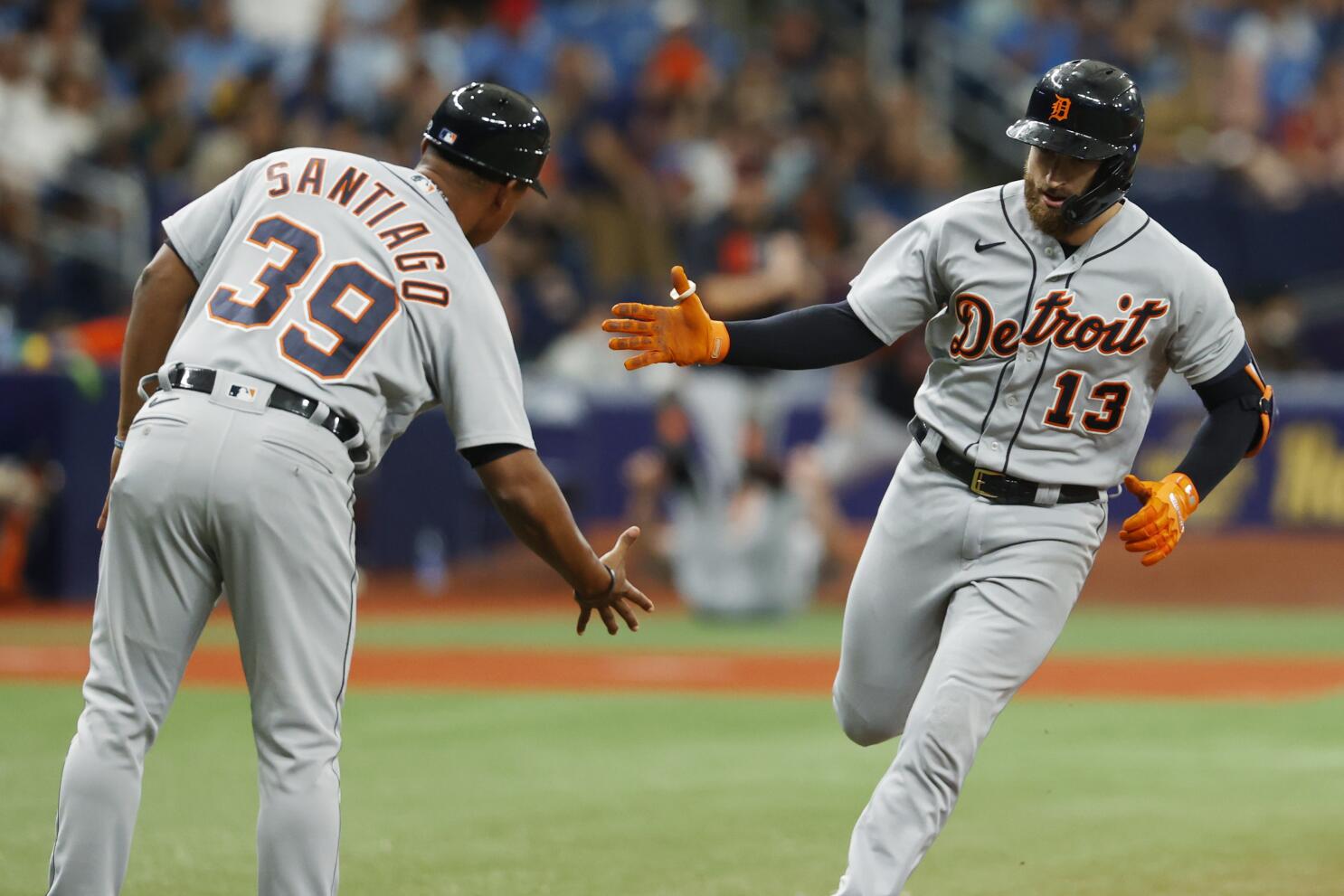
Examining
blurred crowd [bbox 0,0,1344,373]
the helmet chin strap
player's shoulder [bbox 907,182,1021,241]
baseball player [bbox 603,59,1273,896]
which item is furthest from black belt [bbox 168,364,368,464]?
blurred crowd [bbox 0,0,1344,373]

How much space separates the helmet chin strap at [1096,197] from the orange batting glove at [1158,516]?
2.42 ft

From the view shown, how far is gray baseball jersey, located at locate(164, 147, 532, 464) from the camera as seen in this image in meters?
4.25

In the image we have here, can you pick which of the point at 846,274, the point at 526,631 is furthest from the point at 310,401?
the point at 846,274

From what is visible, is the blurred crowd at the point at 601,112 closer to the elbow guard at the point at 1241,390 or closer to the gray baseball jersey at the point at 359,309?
the elbow guard at the point at 1241,390

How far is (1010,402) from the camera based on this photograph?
201 inches

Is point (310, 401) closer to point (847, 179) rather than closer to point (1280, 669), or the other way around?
point (1280, 669)

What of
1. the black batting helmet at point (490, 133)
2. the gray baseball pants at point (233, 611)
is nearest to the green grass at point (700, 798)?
the gray baseball pants at point (233, 611)

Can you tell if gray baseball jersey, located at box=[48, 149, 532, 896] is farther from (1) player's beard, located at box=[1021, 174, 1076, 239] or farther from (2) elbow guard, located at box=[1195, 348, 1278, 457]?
(2) elbow guard, located at box=[1195, 348, 1278, 457]

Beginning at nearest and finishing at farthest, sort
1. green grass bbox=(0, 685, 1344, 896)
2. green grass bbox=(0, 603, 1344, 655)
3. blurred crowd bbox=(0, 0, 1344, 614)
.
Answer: green grass bbox=(0, 685, 1344, 896), green grass bbox=(0, 603, 1344, 655), blurred crowd bbox=(0, 0, 1344, 614)

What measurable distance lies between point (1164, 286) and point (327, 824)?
267 centimetres

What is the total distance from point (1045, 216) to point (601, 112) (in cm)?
1326

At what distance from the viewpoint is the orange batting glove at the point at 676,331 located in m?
5.19

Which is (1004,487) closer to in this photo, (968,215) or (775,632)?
(968,215)

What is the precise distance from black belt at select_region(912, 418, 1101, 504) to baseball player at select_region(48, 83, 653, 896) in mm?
1252
